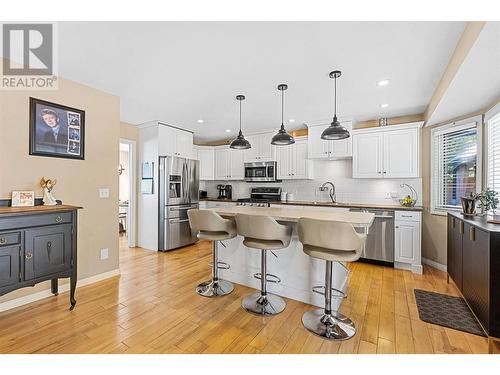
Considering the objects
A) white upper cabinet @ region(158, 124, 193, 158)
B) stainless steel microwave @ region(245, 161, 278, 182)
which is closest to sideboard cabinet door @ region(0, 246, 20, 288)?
white upper cabinet @ region(158, 124, 193, 158)

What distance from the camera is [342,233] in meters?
1.87

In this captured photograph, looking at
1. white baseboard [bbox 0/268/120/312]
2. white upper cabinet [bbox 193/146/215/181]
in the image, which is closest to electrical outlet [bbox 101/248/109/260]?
white baseboard [bbox 0/268/120/312]

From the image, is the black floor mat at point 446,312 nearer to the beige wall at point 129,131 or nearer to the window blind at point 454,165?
the window blind at point 454,165

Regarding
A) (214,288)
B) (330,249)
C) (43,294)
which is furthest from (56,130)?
(330,249)

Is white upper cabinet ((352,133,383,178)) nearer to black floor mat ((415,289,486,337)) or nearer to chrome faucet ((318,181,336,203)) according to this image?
chrome faucet ((318,181,336,203))

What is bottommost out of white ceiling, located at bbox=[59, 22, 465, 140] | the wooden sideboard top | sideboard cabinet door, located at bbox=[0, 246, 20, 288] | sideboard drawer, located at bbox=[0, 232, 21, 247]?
sideboard cabinet door, located at bbox=[0, 246, 20, 288]

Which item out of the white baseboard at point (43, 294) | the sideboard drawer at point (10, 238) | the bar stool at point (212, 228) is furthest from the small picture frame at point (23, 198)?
the bar stool at point (212, 228)

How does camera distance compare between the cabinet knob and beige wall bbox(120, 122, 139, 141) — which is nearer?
the cabinet knob

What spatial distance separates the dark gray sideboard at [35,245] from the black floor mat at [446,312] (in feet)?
11.6

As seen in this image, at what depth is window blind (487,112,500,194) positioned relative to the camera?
9.24 feet

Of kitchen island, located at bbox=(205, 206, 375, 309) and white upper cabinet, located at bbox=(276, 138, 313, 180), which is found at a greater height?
white upper cabinet, located at bbox=(276, 138, 313, 180)

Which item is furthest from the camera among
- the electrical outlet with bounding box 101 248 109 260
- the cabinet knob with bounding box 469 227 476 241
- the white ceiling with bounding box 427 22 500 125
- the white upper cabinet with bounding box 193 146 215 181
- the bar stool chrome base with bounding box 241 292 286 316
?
the white upper cabinet with bounding box 193 146 215 181

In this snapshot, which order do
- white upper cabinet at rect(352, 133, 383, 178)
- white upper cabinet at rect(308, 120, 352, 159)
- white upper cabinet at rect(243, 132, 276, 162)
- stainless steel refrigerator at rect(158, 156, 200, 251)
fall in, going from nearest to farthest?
white upper cabinet at rect(352, 133, 383, 178)
white upper cabinet at rect(308, 120, 352, 159)
stainless steel refrigerator at rect(158, 156, 200, 251)
white upper cabinet at rect(243, 132, 276, 162)

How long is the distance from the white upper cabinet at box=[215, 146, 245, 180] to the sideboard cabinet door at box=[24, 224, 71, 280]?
3.77 meters
